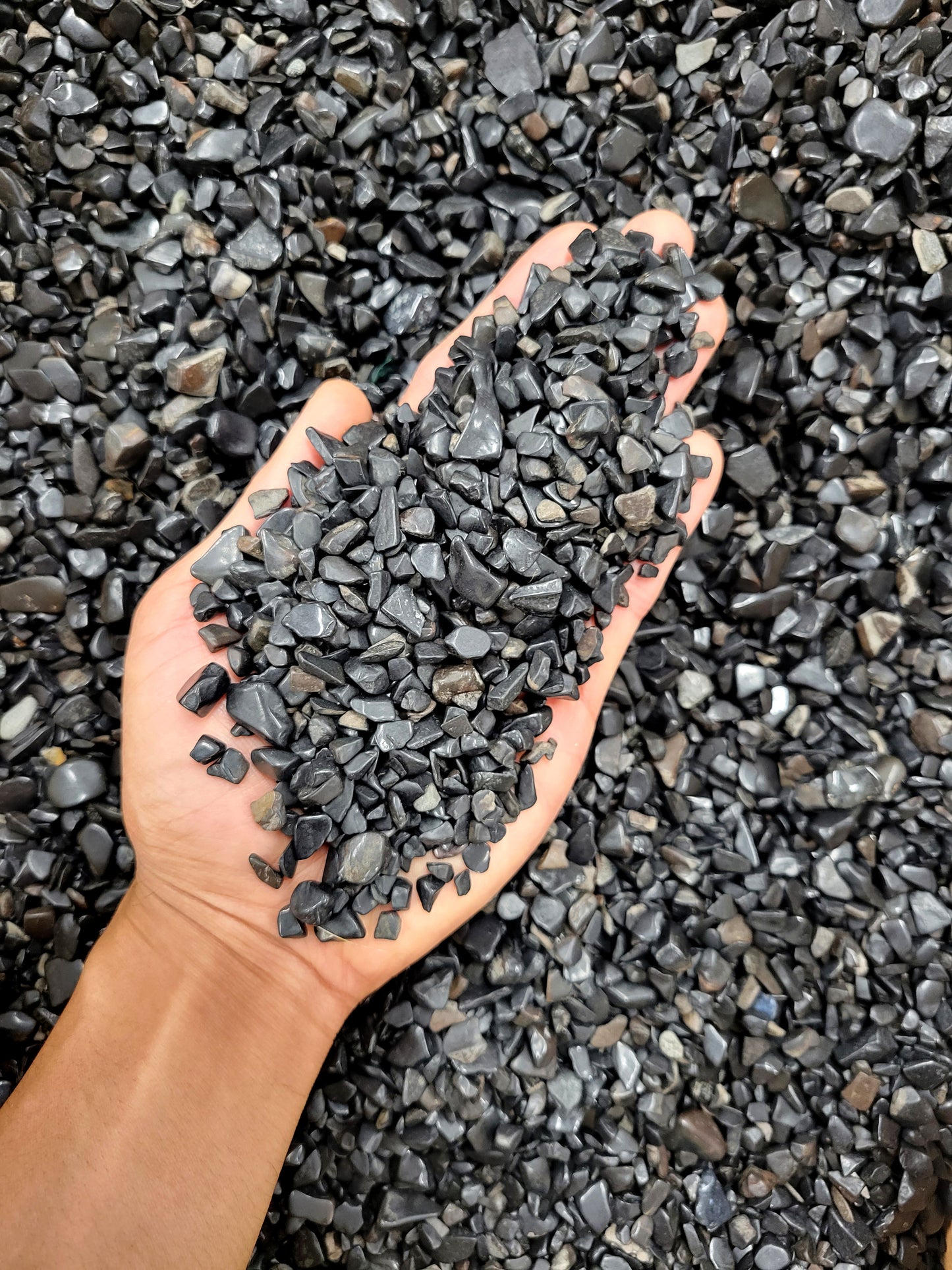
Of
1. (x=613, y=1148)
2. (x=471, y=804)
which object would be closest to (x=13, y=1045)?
(x=471, y=804)

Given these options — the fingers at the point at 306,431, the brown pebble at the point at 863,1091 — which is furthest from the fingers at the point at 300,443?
the brown pebble at the point at 863,1091

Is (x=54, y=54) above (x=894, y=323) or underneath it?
above

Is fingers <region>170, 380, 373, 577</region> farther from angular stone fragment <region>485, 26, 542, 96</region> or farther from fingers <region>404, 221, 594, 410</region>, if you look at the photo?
angular stone fragment <region>485, 26, 542, 96</region>

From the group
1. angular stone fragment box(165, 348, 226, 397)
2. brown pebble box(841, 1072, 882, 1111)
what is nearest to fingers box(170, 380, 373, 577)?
angular stone fragment box(165, 348, 226, 397)

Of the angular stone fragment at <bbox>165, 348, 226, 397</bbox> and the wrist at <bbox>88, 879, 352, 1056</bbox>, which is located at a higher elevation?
the angular stone fragment at <bbox>165, 348, 226, 397</bbox>

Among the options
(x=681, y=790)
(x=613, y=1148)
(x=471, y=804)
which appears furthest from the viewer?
(x=681, y=790)

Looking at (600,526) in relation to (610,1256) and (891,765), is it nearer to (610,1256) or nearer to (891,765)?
(891,765)

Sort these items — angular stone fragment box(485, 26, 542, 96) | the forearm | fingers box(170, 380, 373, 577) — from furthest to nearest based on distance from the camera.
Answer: angular stone fragment box(485, 26, 542, 96) → fingers box(170, 380, 373, 577) → the forearm

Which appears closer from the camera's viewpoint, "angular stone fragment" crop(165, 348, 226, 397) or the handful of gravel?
the handful of gravel
